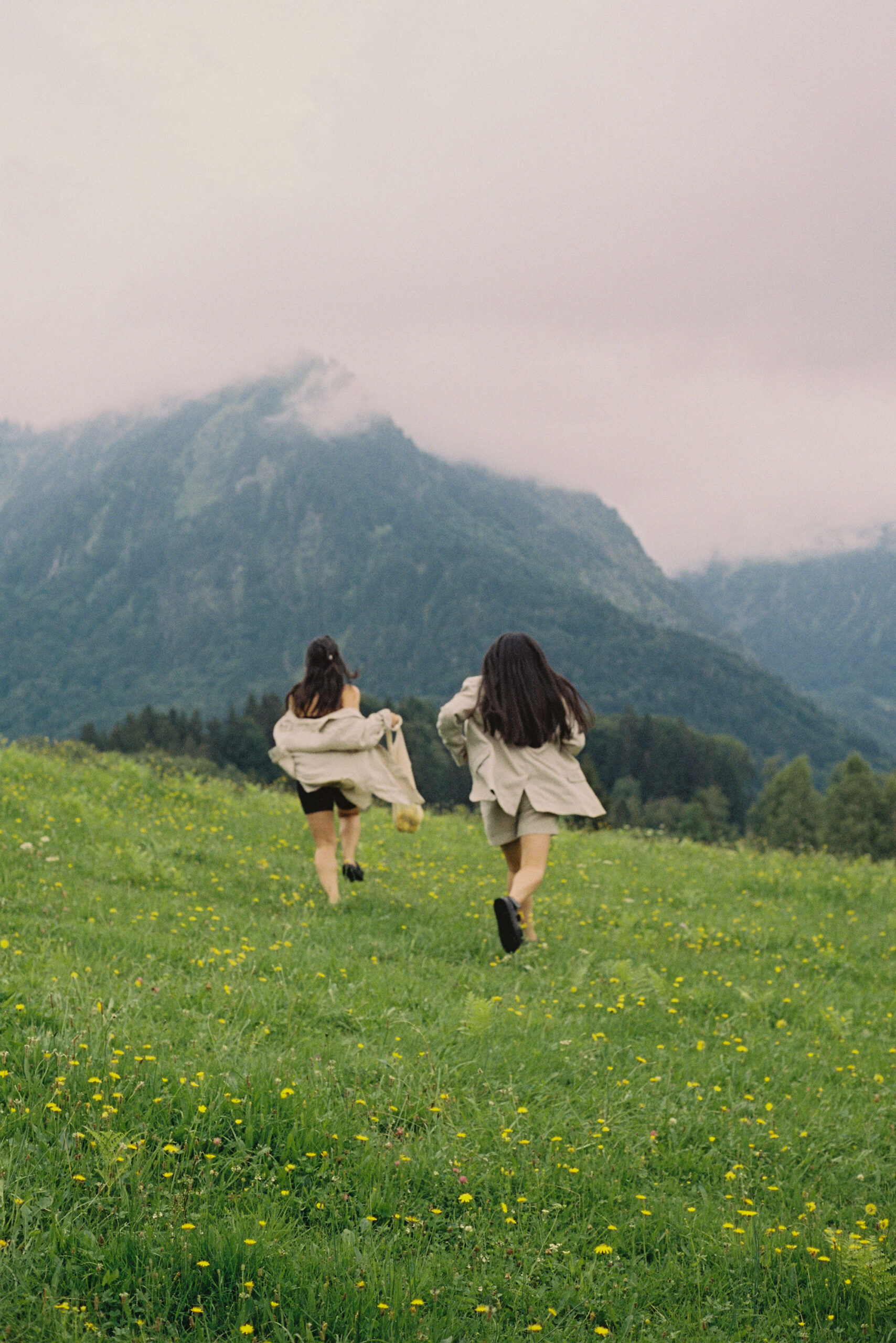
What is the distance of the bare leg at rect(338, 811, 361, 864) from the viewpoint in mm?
10758

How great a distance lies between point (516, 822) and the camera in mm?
8945

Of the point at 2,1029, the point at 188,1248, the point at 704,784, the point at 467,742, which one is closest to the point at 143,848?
the point at 467,742

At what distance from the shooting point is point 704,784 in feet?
416

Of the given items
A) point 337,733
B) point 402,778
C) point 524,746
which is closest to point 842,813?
point 402,778

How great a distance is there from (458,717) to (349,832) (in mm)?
2653

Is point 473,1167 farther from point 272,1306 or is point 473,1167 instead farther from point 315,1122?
point 272,1306

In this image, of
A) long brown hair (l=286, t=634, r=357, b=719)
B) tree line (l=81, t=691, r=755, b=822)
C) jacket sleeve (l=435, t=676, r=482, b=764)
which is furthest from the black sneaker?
tree line (l=81, t=691, r=755, b=822)

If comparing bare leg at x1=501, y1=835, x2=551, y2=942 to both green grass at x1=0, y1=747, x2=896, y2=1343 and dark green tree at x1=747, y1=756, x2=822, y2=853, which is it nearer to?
green grass at x1=0, y1=747, x2=896, y2=1343

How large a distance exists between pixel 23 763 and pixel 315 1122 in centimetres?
1153

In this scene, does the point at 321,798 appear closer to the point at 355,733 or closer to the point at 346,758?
the point at 346,758

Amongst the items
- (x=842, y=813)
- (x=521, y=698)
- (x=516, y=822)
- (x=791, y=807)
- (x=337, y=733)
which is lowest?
(x=791, y=807)

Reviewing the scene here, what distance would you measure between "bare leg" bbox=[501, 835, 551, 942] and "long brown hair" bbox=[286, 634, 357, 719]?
8.80 ft

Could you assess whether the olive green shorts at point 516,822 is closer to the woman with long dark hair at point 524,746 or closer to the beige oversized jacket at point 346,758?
the woman with long dark hair at point 524,746

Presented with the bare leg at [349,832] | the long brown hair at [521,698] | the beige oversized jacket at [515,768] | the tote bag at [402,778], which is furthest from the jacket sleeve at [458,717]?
the bare leg at [349,832]
